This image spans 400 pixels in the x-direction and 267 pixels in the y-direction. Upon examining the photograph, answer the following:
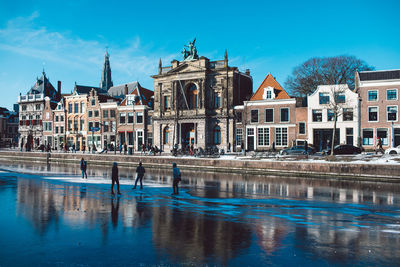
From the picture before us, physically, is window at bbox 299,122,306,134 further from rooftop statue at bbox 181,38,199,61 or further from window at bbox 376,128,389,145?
rooftop statue at bbox 181,38,199,61

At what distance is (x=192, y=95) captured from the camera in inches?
2372

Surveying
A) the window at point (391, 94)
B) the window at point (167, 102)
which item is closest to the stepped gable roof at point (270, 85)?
the window at point (391, 94)

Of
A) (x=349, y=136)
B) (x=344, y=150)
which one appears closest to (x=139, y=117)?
(x=349, y=136)

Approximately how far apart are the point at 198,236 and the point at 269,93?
43547mm

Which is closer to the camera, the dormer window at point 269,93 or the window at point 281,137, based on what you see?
the window at point 281,137

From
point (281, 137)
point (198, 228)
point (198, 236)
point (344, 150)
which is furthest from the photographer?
point (281, 137)

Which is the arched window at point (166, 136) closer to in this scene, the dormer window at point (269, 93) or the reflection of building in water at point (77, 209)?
the dormer window at point (269, 93)

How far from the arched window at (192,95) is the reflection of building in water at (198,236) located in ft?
149

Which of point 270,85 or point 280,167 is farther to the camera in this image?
point 270,85

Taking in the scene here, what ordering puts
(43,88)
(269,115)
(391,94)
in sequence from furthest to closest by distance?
(43,88) < (269,115) < (391,94)

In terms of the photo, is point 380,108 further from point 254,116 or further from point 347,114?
point 254,116

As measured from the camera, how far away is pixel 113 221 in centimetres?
1385

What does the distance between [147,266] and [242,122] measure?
46465 mm

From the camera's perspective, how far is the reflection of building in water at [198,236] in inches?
391
